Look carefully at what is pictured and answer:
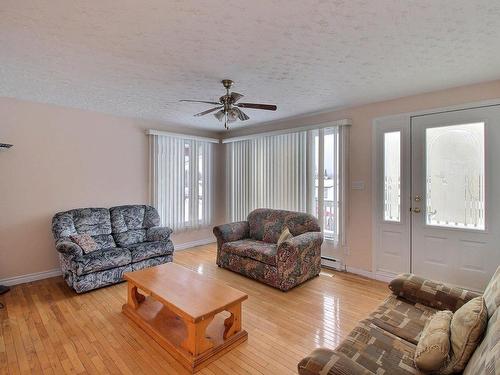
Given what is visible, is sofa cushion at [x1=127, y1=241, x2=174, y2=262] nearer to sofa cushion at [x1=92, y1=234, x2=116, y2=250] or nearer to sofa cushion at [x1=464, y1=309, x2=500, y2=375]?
sofa cushion at [x1=92, y1=234, x2=116, y2=250]

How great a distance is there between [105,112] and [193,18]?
10.4 feet

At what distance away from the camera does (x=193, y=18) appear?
180 cm

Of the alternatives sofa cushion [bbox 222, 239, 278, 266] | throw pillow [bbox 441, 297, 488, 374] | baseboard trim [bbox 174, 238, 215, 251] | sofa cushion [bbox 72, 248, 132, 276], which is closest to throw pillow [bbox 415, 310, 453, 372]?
throw pillow [bbox 441, 297, 488, 374]

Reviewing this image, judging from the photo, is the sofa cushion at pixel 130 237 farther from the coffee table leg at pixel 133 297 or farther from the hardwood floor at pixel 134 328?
the coffee table leg at pixel 133 297

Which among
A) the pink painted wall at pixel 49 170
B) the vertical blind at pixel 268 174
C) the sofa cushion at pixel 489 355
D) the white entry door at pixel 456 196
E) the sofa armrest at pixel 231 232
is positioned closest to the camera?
the sofa cushion at pixel 489 355

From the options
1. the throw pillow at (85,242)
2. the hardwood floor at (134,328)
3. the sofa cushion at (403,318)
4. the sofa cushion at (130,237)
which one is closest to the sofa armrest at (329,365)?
the sofa cushion at (403,318)

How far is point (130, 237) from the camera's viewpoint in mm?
4082

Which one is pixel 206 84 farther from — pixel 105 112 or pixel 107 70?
pixel 105 112

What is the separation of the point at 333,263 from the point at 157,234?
9.36 ft

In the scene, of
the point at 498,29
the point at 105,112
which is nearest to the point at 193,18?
the point at 498,29

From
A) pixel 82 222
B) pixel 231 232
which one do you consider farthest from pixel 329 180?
pixel 82 222

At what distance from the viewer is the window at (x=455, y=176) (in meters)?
3.01

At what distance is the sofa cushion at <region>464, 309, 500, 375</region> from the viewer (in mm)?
863

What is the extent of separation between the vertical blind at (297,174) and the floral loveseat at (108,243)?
1.88m
